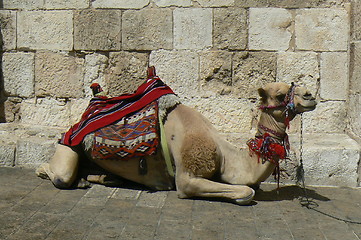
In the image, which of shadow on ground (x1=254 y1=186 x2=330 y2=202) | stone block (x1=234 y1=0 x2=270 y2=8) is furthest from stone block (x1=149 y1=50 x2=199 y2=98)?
shadow on ground (x1=254 y1=186 x2=330 y2=202)

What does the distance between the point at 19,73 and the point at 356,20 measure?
13.8 feet

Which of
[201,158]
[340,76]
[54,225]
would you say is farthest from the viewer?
[340,76]

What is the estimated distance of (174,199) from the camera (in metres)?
4.84

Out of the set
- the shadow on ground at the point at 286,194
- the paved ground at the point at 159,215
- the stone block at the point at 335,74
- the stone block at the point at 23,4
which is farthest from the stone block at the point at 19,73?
the stone block at the point at 335,74

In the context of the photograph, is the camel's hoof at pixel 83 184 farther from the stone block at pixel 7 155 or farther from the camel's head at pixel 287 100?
the camel's head at pixel 287 100

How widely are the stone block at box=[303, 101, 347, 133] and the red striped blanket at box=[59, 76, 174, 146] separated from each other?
6.24 feet

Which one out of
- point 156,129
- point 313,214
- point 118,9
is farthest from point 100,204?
point 118,9

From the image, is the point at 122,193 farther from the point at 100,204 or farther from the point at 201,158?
the point at 201,158

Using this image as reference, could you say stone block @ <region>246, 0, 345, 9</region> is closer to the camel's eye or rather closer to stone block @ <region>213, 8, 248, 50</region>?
stone block @ <region>213, 8, 248, 50</region>

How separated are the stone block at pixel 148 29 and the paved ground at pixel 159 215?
6.46 feet

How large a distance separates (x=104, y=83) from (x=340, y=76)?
2921 mm

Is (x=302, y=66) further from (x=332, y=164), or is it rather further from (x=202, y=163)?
(x=202, y=163)

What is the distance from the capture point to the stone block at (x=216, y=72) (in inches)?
241

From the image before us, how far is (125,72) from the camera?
6.26 metres
